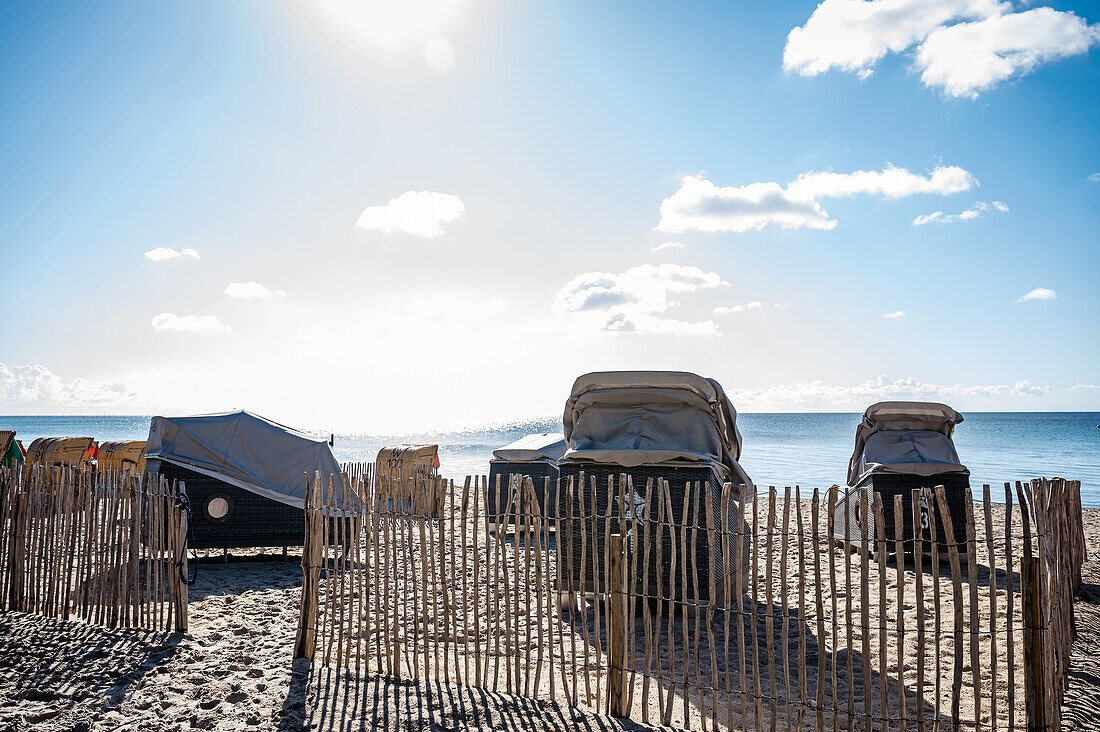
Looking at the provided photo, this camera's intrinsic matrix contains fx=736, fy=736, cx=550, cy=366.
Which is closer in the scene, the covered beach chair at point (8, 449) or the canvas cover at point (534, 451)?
the canvas cover at point (534, 451)

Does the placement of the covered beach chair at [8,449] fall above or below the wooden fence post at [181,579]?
above

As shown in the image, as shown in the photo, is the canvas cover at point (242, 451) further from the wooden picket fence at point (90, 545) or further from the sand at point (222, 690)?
the sand at point (222, 690)

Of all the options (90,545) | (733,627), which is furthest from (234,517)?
(733,627)

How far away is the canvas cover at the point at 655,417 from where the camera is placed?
750cm

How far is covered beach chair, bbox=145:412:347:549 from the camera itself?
9.98 metres

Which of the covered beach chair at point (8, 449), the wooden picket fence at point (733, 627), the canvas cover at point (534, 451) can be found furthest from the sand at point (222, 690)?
the covered beach chair at point (8, 449)

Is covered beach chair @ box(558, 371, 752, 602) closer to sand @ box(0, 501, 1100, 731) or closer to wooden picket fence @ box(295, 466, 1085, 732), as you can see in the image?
wooden picket fence @ box(295, 466, 1085, 732)

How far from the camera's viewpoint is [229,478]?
10078 millimetres

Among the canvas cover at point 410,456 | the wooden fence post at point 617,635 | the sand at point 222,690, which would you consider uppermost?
the canvas cover at point 410,456

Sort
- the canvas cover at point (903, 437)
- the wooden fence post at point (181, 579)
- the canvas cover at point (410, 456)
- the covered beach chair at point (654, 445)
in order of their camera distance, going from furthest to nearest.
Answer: the canvas cover at point (410, 456), the canvas cover at point (903, 437), the covered beach chair at point (654, 445), the wooden fence post at point (181, 579)

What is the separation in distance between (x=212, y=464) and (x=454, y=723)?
687 cm

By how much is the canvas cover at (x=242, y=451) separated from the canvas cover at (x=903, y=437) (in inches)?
315

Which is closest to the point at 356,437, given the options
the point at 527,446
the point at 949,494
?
the point at 527,446

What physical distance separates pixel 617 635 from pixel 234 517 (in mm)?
6989
